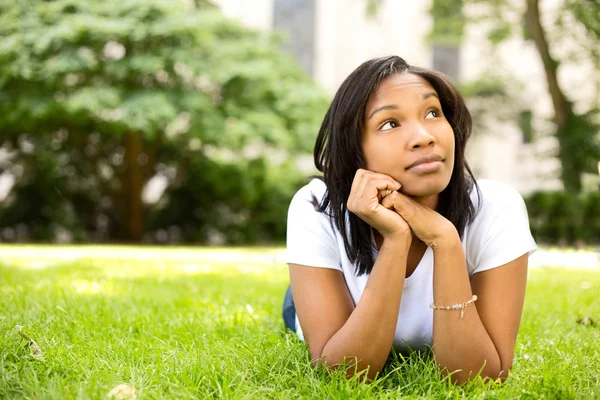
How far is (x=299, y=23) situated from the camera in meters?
22.4

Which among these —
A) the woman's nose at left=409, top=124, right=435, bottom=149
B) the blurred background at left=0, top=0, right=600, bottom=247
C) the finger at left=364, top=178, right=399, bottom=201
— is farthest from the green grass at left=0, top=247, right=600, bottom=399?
the blurred background at left=0, top=0, right=600, bottom=247

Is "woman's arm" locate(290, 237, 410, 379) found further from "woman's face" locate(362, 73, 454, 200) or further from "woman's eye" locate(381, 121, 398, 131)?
"woman's eye" locate(381, 121, 398, 131)

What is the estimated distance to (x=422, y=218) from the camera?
1.93 meters

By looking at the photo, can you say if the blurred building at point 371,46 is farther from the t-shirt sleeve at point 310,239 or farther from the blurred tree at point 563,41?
the t-shirt sleeve at point 310,239

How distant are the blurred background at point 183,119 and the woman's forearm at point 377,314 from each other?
9.38m

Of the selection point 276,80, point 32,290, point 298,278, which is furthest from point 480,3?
point 298,278

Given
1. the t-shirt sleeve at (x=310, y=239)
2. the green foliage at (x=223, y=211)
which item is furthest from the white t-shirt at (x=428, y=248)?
the green foliage at (x=223, y=211)

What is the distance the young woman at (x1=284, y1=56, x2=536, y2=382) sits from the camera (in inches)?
Result: 74.9

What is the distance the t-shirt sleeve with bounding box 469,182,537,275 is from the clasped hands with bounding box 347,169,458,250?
190 millimetres

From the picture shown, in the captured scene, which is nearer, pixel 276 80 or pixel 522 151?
pixel 276 80

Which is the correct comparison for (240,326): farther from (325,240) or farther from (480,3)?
(480,3)

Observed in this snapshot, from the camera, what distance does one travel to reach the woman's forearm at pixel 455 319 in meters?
1.90

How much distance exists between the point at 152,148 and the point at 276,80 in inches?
118

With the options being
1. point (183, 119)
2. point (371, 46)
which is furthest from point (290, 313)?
point (371, 46)
